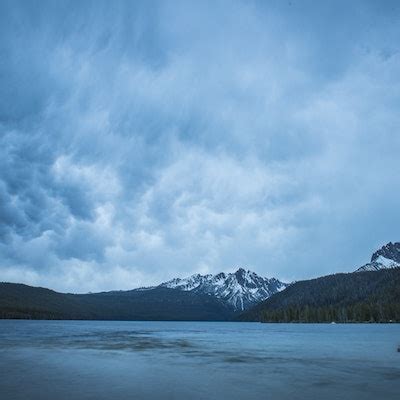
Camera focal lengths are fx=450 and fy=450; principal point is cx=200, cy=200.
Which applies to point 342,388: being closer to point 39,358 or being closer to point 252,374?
point 252,374

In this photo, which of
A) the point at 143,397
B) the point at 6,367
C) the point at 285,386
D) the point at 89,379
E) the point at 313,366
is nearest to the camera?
the point at 143,397

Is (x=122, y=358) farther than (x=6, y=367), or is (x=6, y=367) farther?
(x=122, y=358)

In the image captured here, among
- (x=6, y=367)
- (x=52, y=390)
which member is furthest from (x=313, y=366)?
(x=6, y=367)

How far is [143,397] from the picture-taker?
30.7m

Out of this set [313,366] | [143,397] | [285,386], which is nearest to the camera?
[143,397]

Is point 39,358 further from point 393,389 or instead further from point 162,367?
point 393,389

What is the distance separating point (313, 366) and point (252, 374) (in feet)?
34.9

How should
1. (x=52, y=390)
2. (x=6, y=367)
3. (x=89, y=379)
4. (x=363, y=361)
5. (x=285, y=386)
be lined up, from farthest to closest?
(x=363, y=361) < (x=6, y=367) < (x=89, y=379) < (x=285, y=386) < (x=52, y=390)

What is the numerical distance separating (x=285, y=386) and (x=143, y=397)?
39.0 ft

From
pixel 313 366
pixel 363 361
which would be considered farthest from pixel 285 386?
pixel 363 361

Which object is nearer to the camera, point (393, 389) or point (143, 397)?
point (143, 397)

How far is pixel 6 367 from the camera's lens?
47.2 meters

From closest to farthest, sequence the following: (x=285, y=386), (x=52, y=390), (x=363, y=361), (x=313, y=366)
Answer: (x=52, y=390) < (x=285, y=386) < (x=313, y=366) < (x=363, y=361)

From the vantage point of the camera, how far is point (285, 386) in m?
35.8
